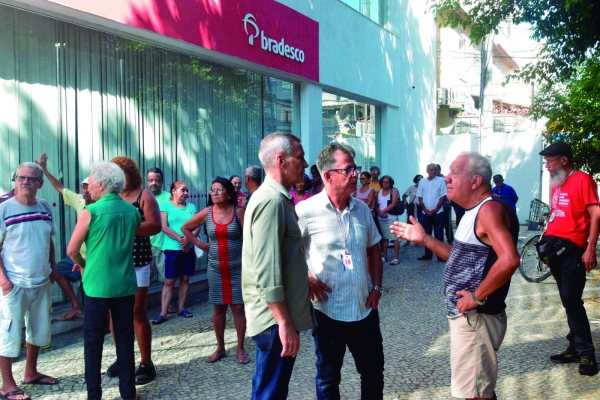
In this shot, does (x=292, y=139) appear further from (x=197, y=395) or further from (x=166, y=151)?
(x=166, y=151)

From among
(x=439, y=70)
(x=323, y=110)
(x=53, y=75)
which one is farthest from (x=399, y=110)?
(x=439, y=70)

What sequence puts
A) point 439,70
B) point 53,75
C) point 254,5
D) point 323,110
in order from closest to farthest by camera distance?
point 53,75 → point 254,5 → point 323,110 → point 439,70

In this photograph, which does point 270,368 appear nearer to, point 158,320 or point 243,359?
point 243,359

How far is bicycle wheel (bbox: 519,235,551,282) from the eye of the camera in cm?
1005

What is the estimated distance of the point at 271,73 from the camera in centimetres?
1126

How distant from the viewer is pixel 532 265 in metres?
10.5

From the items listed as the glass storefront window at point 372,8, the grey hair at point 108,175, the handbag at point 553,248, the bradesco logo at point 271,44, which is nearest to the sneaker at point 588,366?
the handbag at point 553,248

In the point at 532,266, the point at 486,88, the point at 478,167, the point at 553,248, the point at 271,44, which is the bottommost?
the point at 532,266

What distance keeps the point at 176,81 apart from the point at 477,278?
692 cm

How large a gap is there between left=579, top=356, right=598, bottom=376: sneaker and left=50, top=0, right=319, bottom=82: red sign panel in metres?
6.62

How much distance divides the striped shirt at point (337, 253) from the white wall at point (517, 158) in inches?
787

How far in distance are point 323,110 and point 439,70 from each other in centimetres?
2003

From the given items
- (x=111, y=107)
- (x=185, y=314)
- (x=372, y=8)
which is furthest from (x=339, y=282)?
(x=372, y=8)

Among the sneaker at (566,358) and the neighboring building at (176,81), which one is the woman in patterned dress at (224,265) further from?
the sneaker at (566,358)
